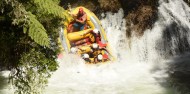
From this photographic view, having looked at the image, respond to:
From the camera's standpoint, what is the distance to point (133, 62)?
1273cm

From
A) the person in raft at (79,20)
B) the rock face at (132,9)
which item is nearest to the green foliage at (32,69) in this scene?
the person in raft at (79,20)

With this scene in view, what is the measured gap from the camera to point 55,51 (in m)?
8.20

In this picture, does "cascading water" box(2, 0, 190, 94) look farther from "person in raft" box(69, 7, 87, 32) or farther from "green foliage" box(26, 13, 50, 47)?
"green foliage" box(26, 13, 50, 47)

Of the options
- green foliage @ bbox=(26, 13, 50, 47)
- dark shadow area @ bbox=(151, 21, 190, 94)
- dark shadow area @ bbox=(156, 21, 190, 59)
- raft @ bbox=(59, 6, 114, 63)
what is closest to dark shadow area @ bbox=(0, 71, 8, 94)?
raft @ bbox=(59, 6, 114, 63)

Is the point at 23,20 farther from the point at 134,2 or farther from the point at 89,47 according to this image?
the point at 134,2

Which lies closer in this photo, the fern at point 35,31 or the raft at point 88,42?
the fern at point 35,31

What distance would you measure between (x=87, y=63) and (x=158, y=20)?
3.07 metres

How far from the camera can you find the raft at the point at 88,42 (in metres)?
12.3

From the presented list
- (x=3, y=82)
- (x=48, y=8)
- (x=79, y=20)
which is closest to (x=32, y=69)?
(x=48, y=8)

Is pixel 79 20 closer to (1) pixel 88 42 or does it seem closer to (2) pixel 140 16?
(1) pixel 88 42

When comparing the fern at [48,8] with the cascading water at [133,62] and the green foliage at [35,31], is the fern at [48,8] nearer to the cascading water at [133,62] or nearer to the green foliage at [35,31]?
the green foliage at [35,31]

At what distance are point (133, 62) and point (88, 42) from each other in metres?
1.59

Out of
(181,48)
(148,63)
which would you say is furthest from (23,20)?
(181,48)

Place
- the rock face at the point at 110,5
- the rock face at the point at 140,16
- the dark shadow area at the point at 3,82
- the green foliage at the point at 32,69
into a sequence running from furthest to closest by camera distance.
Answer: the rock face at the point at 110,5
the rock face at the point at 140,16
the dark shadow area at the point at 3,82
the green foliage at the point at 32,69
